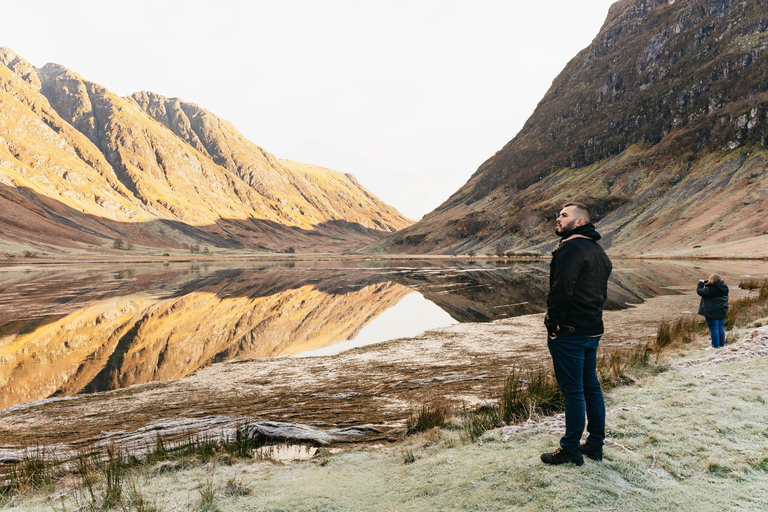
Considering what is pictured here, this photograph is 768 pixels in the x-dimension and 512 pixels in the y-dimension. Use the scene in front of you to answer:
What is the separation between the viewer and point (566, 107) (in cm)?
16088

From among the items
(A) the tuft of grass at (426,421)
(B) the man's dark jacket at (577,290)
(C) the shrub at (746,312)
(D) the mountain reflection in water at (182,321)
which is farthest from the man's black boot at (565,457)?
(C) the shrub at (746,312)

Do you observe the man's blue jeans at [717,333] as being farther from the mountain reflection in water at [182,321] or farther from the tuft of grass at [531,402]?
the mountain reflection in water at [182,321]

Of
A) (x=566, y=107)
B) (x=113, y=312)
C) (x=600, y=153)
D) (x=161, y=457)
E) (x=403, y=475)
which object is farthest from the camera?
(x=566, y=107)

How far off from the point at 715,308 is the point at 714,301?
213 millimetres

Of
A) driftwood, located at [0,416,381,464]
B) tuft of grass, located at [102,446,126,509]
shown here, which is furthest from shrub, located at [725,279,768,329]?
tuft of grass, located at [102,446,126,509]

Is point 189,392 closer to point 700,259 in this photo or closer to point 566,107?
point 700,259

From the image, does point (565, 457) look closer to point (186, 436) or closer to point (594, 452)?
point (594, 452)

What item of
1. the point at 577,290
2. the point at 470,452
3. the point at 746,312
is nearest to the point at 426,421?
the point at 470,452

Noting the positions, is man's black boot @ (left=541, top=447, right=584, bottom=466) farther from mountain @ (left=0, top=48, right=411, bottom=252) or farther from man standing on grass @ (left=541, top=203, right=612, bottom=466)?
mountain @ (left=0, top=48, right=411, bottom=252)

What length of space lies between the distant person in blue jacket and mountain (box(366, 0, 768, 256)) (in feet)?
193

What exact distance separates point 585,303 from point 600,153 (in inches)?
5738

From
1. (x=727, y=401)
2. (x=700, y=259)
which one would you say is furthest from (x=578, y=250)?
(x=700, y=259)

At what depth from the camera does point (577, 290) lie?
4594mm

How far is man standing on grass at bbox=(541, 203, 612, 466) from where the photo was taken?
14.8 ft
